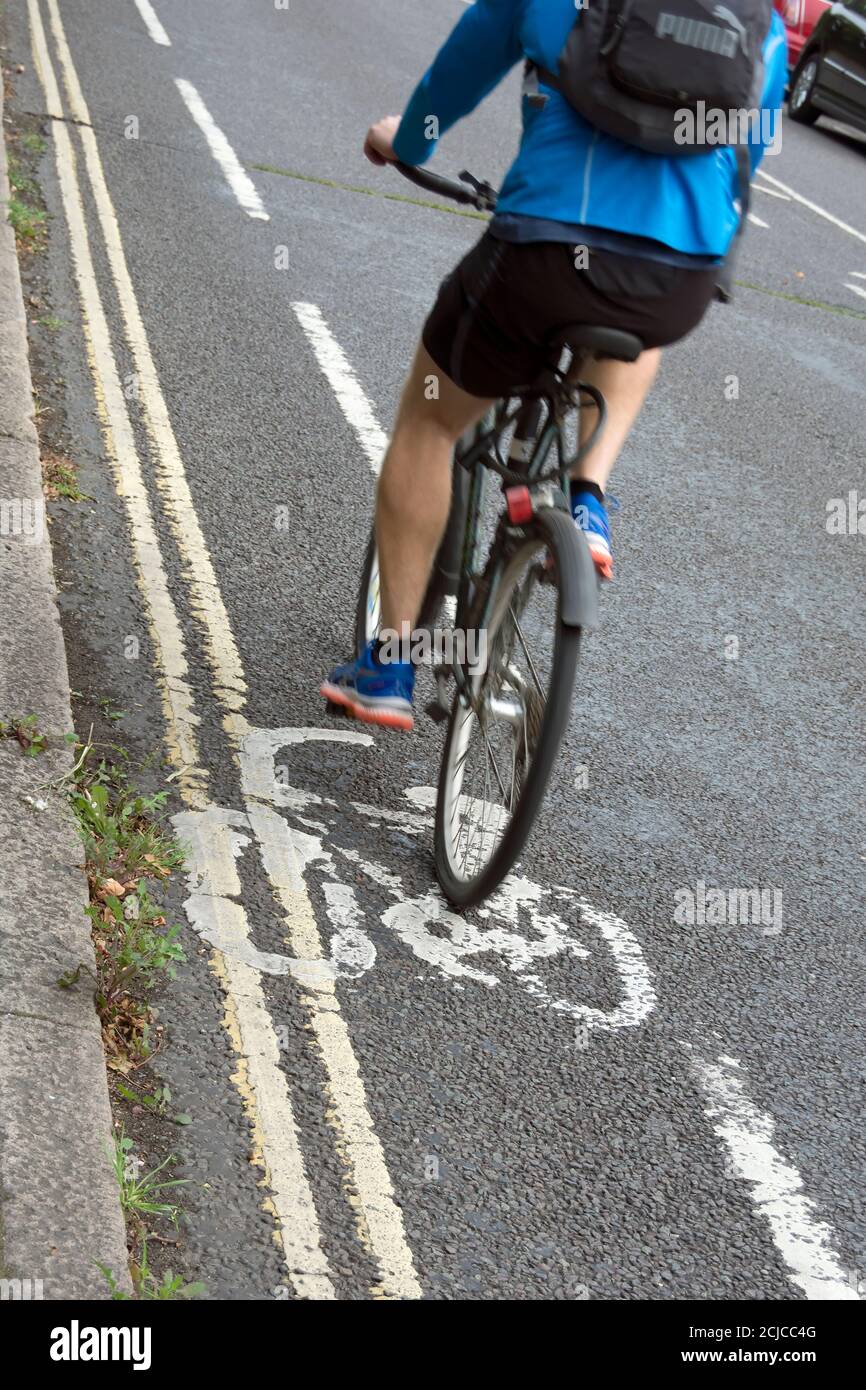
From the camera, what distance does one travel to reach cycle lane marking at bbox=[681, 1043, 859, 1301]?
9.32ft

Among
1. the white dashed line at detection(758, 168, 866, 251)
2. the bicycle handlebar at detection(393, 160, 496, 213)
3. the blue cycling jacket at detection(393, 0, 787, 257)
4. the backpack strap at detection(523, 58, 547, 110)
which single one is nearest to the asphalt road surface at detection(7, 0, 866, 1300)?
the bicycle handlebar at detection(393, 160, 496, 213)

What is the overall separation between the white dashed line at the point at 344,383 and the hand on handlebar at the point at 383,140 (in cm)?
217

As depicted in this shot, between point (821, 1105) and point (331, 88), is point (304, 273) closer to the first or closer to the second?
point (331, 88)

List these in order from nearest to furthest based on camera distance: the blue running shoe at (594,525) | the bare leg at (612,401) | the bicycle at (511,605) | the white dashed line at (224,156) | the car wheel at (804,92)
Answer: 1. the bicycle at (511,605)
2. the blue running shoe at (594,525)
3. the bare leg at (612,401)
4. the white dashed line at (224,156)
5. the car wheel at (804,92)

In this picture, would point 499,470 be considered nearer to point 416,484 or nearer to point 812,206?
point 416,484

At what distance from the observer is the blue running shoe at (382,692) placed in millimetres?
3725

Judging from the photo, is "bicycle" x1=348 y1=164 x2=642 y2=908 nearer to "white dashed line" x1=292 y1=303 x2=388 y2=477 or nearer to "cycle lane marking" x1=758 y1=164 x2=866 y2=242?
"white dashed line" x1=292 y1=303 x2=388 y2=477

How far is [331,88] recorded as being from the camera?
1187 cm

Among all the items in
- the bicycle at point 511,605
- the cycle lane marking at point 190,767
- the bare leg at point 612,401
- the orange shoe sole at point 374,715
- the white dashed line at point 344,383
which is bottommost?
the white dashed line at point 344,383

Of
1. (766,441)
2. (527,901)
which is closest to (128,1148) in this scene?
(527,901)

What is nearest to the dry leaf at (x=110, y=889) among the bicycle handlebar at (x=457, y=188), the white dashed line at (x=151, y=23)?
the bicycle handlebar at (x=457, y=188)

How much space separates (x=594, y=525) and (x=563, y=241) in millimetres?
587

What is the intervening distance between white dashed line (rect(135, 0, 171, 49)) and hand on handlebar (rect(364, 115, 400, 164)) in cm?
903

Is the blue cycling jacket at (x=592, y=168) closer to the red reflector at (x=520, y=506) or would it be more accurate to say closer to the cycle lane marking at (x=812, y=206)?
the red reflector at (x=520, y=506)
